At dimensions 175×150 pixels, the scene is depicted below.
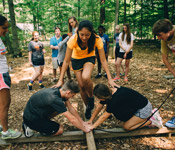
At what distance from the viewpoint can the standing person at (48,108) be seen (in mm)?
2295

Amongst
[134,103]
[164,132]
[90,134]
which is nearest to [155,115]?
[164,132]

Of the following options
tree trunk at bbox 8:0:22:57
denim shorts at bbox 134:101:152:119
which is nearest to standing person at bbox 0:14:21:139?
denim shorts at bbox 134:101:152:119

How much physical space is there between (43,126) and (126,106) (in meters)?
1.50

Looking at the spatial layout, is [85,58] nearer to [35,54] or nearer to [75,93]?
[75,93]

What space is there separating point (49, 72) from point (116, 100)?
5.49 meters

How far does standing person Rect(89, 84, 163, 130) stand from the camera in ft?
8.04

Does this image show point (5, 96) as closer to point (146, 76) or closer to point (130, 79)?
point (130, 79)

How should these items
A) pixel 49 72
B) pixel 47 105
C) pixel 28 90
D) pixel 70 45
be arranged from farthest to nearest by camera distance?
pixel 49 72 → pixel 28 90 → pixel 70 45 → pixel 47 105

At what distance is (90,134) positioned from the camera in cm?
262

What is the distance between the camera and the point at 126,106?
2.60 m

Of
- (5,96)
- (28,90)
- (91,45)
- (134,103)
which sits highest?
(91,45)

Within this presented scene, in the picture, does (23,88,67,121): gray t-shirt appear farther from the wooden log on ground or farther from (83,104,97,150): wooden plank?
(83,104,97,150): wooden plank

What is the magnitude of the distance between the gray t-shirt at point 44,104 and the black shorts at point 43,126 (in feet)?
0.23

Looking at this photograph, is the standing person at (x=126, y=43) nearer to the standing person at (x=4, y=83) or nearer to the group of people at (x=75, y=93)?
the group of people at (x=75, y=93)
